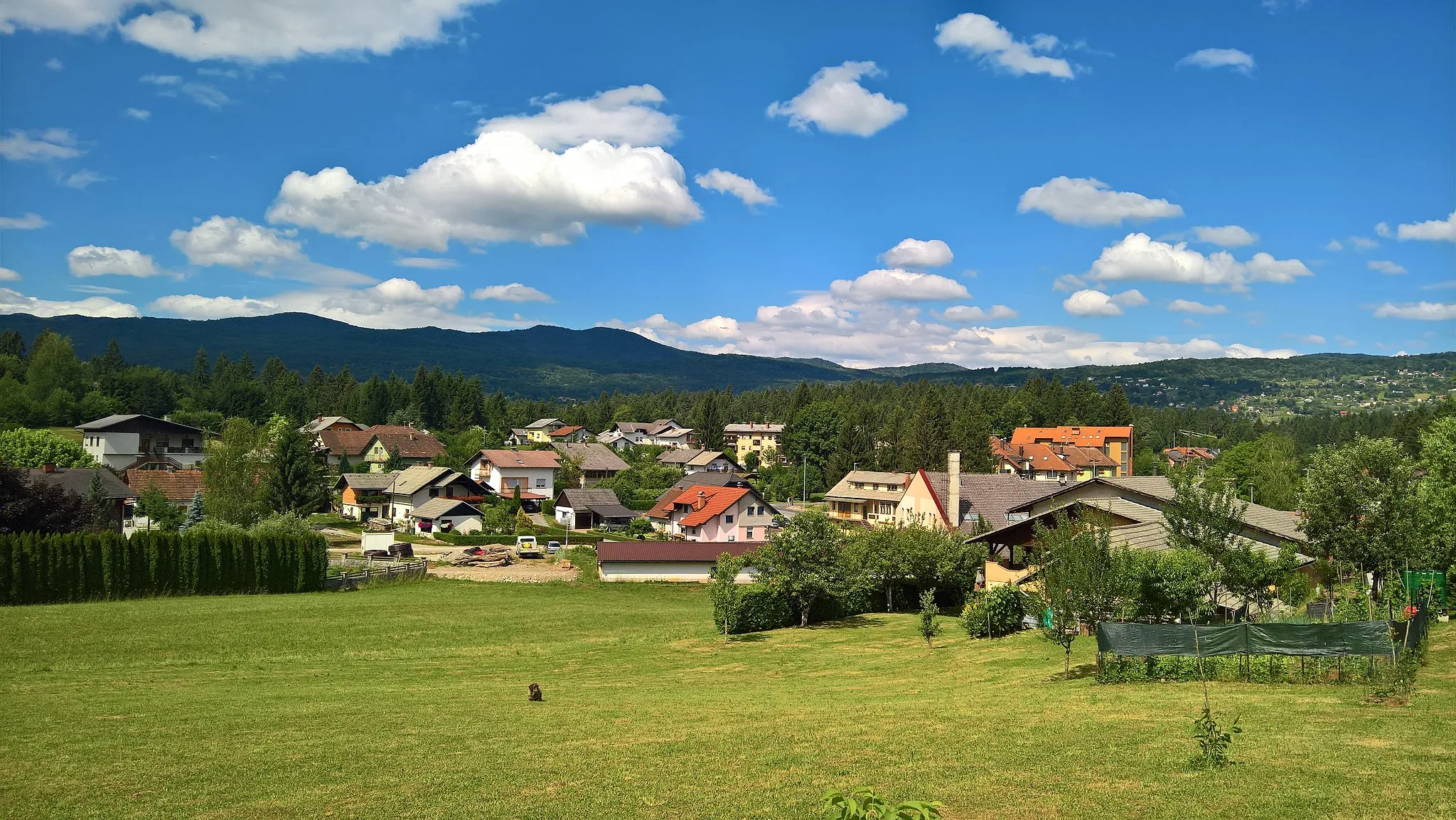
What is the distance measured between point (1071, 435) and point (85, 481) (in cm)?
12436

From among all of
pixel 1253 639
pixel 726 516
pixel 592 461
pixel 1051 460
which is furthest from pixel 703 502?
pixel 1253 639

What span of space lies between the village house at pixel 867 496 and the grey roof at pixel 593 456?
106 ft

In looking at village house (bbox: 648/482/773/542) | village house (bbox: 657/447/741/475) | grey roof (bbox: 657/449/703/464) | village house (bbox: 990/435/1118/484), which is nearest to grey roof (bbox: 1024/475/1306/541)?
village house (bbox: 648/482/773/542)

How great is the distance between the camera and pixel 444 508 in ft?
274

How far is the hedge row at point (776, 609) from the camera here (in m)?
37.4

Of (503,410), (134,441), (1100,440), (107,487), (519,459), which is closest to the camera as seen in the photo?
(107,487)

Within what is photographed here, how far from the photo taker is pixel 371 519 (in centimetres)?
9669

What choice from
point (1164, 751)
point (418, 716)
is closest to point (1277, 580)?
point (1164, 751)

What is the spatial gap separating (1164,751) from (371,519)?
3745 inches

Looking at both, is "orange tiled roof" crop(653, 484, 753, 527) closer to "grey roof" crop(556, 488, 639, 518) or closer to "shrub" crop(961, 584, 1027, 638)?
"grey roof" crop(556, 488, 639, 518)

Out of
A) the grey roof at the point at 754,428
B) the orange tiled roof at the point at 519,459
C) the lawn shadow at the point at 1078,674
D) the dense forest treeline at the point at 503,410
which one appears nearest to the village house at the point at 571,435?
the dense forest treeline at the point at 503,410

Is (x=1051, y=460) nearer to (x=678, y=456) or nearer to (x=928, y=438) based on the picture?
Result: (x=928, y=438)

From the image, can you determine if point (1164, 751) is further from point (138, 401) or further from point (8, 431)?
point (138, 401)

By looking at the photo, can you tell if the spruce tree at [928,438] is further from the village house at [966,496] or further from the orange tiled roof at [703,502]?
the village house at [966,496]
